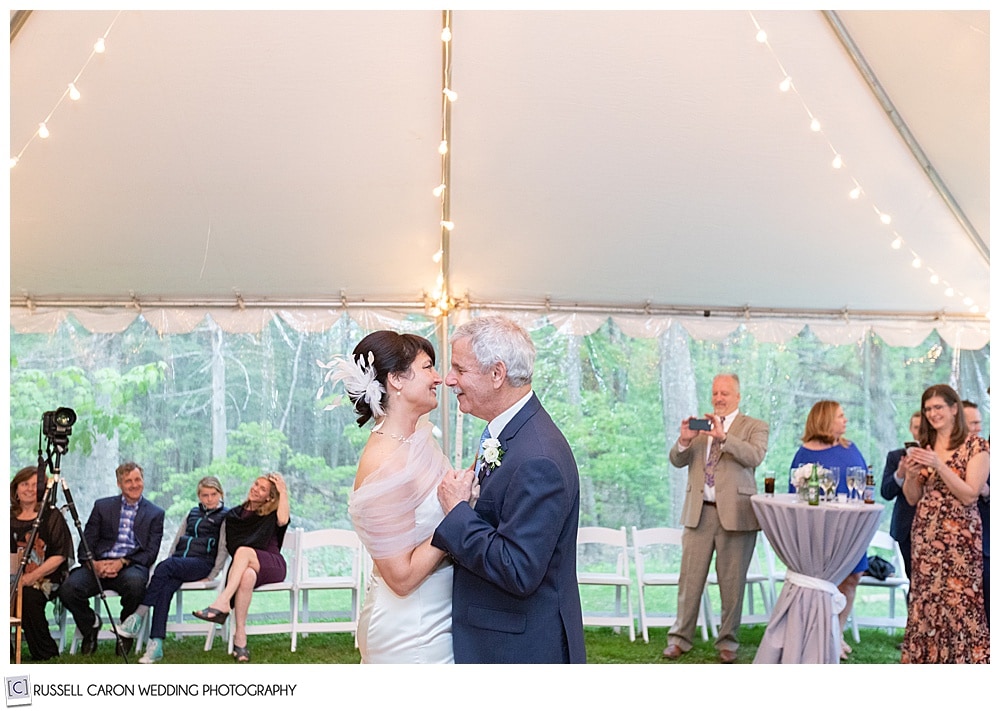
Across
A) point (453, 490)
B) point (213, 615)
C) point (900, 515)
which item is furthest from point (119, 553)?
point (900, 515)

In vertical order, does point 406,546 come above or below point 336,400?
below

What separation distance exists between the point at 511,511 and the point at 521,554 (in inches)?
4.3

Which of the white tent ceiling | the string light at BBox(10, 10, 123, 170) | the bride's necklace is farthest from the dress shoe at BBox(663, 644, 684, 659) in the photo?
the string light at BBox(10, 10, 123, 170)

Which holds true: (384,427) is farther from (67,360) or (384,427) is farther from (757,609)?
(757,609)

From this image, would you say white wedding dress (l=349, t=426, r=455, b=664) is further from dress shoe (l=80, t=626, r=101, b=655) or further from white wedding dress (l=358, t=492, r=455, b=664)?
dress shoe (l=80, t=626, r=101, b=655)

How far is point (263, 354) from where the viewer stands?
6727mm

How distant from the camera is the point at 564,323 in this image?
660 cm

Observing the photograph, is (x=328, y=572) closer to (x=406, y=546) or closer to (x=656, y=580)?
(x=656, y=580)

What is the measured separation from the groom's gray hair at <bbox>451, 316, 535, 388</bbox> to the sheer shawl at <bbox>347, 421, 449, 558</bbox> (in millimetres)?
332

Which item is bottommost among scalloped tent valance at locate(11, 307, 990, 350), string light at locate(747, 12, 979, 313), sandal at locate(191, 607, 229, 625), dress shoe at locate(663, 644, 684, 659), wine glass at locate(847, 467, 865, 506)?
dress shoe at locate(663, 644, 684, 659)

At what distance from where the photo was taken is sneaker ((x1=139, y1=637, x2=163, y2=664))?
5.38m

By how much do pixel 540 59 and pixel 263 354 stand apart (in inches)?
121

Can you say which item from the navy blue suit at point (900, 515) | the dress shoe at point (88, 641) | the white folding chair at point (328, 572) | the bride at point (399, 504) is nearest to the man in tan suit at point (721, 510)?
the navy blue suit at point (900, 515)
